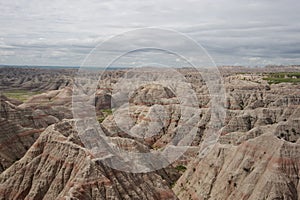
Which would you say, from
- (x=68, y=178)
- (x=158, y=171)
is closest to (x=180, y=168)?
(x=158, y=171)

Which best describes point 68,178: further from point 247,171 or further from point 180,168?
point 180,168

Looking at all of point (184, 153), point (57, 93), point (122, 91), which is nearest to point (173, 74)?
point (122, 91)

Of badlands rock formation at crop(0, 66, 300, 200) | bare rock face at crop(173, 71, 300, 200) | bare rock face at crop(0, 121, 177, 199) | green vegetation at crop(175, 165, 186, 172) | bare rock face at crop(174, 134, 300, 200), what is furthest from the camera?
green vegetation at crop(175, 165, 186, 172)

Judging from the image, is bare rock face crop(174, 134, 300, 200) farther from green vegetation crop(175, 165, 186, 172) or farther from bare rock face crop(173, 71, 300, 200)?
green vegetation crop(175, 165, 186, 172)

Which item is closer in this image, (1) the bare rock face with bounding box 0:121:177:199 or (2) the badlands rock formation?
(1) the bare rock face with bounding box 0:121:177:199

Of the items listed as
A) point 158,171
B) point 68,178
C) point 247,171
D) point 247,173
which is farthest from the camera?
point 158,171

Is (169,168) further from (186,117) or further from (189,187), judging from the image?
(186,117)

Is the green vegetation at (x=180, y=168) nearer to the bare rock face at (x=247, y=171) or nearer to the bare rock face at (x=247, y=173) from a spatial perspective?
the bare rock face at (x=247, y=171)

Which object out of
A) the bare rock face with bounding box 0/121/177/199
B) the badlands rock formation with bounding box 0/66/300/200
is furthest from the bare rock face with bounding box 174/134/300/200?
the bare rock face with bounding box 0/121/177/199
